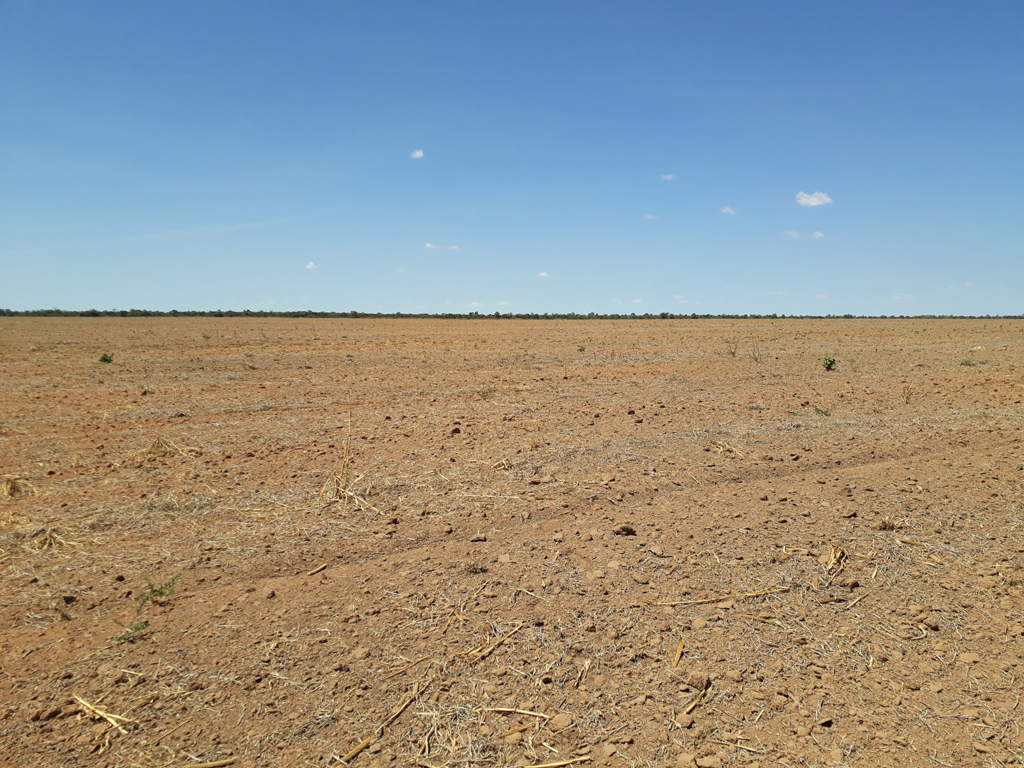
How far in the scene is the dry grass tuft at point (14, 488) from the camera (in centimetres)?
546

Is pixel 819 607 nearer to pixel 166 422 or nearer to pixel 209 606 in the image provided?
pixel 209 606

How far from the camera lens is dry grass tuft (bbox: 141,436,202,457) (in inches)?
272

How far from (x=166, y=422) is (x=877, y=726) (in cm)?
967

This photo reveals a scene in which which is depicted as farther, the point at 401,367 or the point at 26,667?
the point at 401,367

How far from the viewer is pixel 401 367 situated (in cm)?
1733

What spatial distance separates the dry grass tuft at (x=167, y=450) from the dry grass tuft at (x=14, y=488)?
131 cm

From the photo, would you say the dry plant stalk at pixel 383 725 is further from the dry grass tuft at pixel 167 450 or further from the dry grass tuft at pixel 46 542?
the dry grass tuft at pixel 167 450

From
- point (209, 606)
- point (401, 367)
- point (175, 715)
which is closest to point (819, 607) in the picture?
point (175, 715)

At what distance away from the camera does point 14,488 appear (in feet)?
18.1

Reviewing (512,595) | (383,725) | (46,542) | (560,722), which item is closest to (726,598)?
(512,595)

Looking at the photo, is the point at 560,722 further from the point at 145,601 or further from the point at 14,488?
the point at 14,488

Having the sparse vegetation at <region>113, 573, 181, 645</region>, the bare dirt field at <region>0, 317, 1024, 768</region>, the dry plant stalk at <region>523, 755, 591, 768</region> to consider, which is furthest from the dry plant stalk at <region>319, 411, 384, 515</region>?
the dry plant stalk at <region>523, 755, 591, 768</region>

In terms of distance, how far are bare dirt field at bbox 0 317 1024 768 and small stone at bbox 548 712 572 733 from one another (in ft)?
0.05

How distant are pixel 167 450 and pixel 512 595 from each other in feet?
18.3
